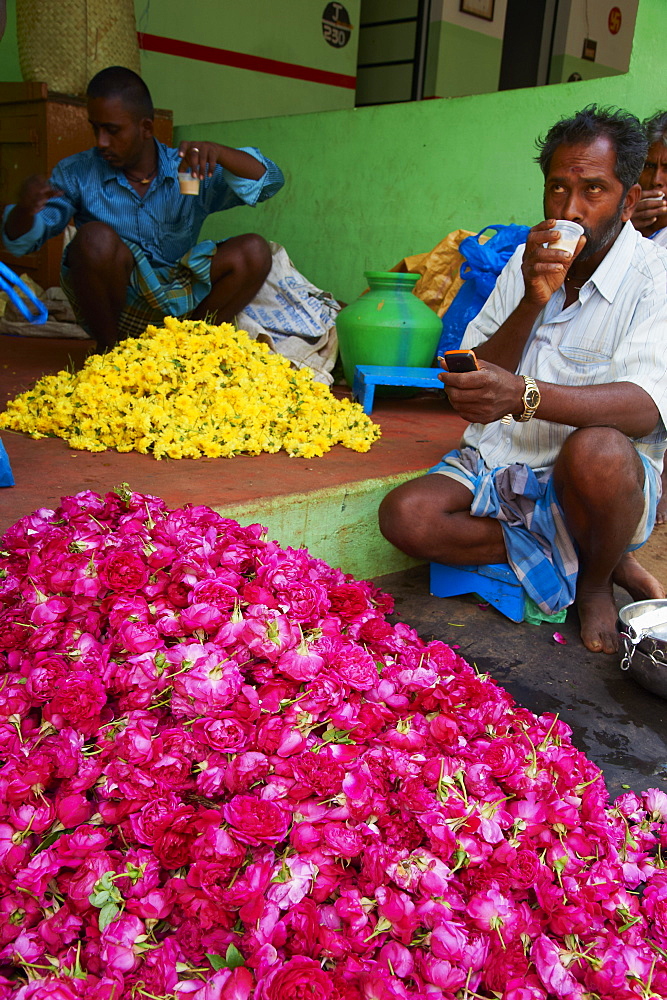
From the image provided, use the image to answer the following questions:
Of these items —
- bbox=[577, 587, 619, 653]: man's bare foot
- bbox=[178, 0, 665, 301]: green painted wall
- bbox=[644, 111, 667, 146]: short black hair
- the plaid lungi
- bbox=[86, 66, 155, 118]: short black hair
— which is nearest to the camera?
→ bbox=[577, 587, 619, 653]: man's bare foot

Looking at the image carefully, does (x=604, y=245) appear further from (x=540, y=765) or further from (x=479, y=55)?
(x=479, y=55)

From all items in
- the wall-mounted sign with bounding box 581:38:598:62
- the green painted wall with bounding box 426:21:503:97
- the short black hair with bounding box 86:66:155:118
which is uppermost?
the wall-mounted sign with bounding box 581:38:598:62

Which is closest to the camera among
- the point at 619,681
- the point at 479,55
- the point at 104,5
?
the point at 619,681

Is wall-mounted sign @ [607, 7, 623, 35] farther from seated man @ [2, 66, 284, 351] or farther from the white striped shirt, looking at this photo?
the white striped shirt

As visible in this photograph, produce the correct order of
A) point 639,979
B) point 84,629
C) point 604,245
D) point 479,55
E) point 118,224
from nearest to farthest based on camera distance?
point 639,979, point 84,629, point 604,245, point 118,224, point 479,55

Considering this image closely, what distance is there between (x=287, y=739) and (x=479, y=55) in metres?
8.31

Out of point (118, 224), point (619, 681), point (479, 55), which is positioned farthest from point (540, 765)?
point (479, 55)

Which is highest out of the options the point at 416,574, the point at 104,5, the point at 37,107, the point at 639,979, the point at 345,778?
the point at 104,5

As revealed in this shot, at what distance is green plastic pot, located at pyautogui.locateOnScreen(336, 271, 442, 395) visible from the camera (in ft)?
12.2

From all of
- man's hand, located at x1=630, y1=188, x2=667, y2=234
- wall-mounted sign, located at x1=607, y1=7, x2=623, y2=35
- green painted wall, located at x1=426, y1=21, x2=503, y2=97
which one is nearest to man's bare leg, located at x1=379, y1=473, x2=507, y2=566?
man's hand, located at x1=630, y1=188, x2=667, y2=234

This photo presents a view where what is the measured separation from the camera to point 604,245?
7.68ft

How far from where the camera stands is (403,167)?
15.9 ft

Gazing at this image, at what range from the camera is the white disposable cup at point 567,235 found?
2.12 metres

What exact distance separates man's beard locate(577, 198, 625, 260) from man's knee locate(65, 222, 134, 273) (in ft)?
7.05
